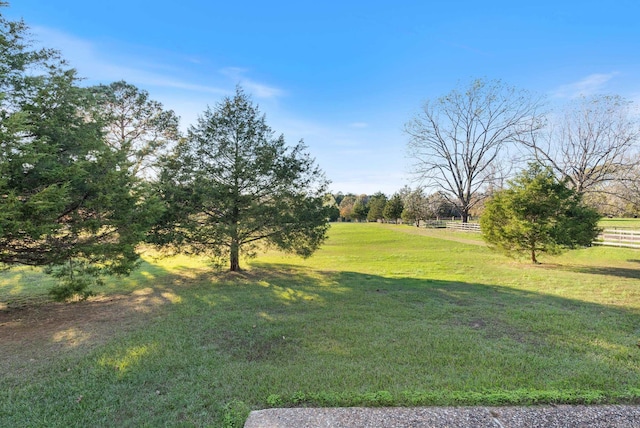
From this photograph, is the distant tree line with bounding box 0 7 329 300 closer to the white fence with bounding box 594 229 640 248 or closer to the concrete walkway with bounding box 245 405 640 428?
the concrete walkway with bounding box 245 405 640 428

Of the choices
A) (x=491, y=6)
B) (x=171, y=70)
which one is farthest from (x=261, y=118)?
(x=491, y=6)

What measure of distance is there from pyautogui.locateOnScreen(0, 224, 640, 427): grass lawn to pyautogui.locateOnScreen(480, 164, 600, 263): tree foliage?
200cm

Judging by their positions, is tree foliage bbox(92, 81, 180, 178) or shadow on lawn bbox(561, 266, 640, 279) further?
tree foliage bbox(92, 81, 180, 178)

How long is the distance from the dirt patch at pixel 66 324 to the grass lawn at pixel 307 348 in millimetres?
35

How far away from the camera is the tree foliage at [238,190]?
8523 mm

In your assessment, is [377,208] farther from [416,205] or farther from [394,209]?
[416,205]

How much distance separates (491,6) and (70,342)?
11887mm

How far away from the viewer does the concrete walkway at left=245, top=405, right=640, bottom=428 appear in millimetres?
2148

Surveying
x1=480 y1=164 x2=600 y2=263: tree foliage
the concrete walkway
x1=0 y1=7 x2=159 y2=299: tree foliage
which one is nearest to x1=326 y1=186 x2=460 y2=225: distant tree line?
x1=0 y1=7 x2=159 y2=299: tree foliage

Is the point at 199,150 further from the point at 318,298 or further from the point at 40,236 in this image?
the point at 318,298

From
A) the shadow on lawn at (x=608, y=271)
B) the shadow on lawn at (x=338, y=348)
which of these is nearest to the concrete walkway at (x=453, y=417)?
the shadow on lawn at (x=338, y=348)

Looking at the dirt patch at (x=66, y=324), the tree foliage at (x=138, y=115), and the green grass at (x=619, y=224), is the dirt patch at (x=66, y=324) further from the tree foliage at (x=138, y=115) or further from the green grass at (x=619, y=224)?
the green grass at (x=619, y=224)

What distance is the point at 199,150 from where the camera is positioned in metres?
8.95

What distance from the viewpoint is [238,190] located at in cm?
906
